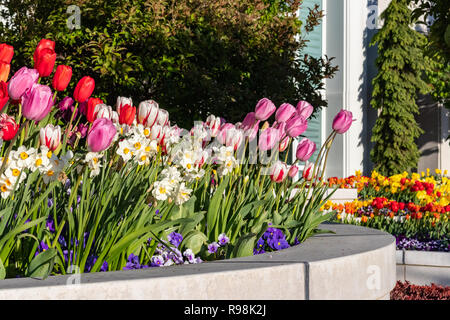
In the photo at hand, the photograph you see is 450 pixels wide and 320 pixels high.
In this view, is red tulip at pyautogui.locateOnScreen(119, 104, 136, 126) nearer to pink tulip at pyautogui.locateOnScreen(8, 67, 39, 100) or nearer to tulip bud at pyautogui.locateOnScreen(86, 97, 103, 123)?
tulip bud at pyautogui.locateOnScreen(86, 97, 103, 123)

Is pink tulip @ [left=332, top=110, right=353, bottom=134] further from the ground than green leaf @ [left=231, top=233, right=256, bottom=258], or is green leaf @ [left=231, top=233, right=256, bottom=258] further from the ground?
pink tulip @ [left=332, top=110, right=353, bottom=134]

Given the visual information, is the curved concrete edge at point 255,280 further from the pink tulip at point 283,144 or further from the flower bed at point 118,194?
the pink tulip at point 283,144

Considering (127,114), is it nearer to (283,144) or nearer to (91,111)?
(91,111)

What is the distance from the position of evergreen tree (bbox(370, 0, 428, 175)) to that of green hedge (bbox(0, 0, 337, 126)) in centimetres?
723

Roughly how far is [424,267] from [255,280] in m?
3.01

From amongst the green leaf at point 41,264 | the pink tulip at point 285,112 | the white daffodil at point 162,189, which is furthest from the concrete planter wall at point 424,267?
the green leaf at point 41,264

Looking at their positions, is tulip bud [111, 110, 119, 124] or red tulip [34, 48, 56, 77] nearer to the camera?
red tulip [34, 48, 56, 77]

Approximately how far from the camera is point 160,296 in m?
1.88

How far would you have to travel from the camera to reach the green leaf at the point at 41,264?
1941mm

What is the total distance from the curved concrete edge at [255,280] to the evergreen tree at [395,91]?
1107cm

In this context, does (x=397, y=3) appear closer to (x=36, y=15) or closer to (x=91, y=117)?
(x=36, y=15)

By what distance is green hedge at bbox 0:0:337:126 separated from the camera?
5.96 meters

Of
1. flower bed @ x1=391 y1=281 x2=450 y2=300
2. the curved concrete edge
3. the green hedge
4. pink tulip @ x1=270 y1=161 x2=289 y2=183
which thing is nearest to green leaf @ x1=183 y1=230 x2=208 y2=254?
the curved concrete edge

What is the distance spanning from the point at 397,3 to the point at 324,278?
41.7ft
